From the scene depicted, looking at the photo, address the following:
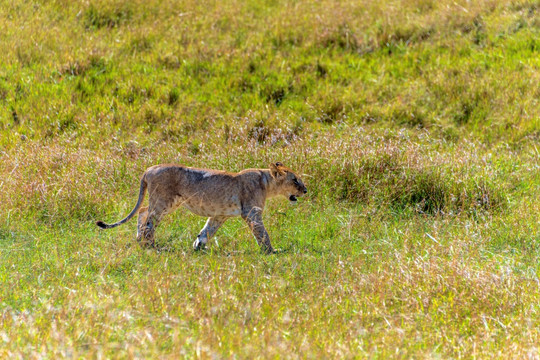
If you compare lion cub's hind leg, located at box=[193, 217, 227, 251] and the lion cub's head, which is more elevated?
the lion cub's head

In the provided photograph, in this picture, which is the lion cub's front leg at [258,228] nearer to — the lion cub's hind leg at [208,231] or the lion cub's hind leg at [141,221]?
the lion cub's hind leg at [208,231]

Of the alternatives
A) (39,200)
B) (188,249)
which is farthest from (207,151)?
(188,249)

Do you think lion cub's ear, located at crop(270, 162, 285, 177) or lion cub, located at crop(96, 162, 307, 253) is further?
lion cub's ear, located at crop(270, 162, 285, 177)

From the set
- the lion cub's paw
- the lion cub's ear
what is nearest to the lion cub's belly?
the lion cub's paw

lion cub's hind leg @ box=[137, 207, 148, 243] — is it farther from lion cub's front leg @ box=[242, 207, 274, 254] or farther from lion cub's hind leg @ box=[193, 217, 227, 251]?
lion cub's front leg @ box=[242, 207, 274, 254]

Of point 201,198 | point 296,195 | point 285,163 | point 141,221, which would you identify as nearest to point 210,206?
point 201,198

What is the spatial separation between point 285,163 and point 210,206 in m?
2.44

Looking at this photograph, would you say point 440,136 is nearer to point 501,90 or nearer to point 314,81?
point 501,90

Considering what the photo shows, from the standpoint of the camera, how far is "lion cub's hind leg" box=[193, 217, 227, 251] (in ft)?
25.4

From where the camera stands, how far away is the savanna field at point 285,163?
5.02m

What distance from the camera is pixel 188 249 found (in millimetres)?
7156

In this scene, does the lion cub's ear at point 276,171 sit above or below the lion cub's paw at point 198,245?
above

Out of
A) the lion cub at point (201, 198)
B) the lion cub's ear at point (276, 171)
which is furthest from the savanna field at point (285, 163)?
the lion cub's ear at point (276, 171)

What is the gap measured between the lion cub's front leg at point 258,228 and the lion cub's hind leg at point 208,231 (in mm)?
342
